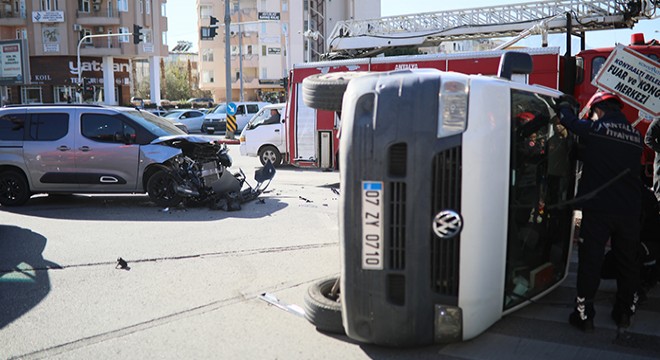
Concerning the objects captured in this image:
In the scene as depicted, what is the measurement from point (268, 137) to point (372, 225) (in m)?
14.6

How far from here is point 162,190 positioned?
11055 millimetres

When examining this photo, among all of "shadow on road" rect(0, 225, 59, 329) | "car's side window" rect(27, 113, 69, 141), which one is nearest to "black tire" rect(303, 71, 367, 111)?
"shadow on road" rect(0, 225, 59, 329)

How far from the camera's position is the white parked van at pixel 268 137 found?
18406 mm

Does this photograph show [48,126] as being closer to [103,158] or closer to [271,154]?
[103,158]

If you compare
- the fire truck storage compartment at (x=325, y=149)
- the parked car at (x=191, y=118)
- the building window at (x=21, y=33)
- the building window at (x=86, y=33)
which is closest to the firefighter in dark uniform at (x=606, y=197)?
the fire truck storage compartment at (x=325, y=149)

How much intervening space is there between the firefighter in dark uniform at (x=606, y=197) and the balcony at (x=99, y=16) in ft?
203

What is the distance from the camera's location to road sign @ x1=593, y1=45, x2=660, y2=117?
6.61 metres

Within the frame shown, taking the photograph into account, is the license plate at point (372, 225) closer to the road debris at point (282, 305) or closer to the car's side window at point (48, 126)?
the road debris at point (282, 305)

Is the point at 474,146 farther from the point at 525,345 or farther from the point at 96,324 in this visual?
the point at 96,324

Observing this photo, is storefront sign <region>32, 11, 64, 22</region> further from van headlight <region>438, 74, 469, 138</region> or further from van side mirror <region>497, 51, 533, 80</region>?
van headlight <region>438, 74, 469, 138</region>

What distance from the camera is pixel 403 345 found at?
4395 mm

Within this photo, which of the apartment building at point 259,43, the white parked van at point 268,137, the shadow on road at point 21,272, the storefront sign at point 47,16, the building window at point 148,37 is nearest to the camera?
the shadow on road at point 21,272

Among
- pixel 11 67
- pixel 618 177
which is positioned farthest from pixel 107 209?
pixel 11 67

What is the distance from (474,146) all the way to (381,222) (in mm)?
773
